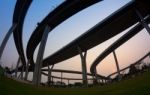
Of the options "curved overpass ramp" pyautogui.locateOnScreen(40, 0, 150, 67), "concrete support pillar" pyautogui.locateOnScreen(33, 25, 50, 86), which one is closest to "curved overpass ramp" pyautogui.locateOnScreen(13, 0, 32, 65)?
"concrete support pillar" pyautogui.locateOnScreen(33, 25, 50, 86)

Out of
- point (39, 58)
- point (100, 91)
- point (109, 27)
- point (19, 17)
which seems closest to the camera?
point (100, 91)

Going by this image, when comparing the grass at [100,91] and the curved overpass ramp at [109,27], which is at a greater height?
the curved overpass ramp at [109,27]

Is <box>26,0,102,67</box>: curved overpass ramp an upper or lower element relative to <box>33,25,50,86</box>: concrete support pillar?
upper

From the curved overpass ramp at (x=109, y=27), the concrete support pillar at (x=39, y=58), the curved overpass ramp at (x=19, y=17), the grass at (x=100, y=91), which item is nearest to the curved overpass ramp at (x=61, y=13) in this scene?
the concrete support pillar at (x=39, y=58)

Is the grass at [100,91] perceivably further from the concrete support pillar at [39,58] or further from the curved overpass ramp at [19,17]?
the concrete support pillar at [39,58]

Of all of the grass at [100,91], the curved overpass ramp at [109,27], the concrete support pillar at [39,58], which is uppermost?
the curved overpass ramp at [109,27]

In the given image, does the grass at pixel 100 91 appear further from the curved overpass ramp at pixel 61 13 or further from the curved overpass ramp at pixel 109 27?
the curved overpass ramp at pixel 109 27

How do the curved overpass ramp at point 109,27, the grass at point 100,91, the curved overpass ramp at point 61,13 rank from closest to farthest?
the grass at point 100,91 → the curved overpass ramp at point 61,13 → the curved overpass ramp at point 109,27

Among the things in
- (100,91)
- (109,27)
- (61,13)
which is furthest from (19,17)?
Result: (100,91)

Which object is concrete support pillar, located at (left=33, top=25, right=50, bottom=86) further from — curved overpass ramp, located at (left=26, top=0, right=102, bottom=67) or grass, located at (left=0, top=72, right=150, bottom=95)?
grass, located at (left=0, top=72, right=150, bottom=95)

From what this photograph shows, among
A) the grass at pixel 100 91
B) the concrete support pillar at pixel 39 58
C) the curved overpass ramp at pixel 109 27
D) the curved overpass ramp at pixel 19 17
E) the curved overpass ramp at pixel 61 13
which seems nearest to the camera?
the grass at pixel 100 91

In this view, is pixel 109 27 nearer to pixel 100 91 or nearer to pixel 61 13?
pixel 61 13

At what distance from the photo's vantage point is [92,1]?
33656 millimetres

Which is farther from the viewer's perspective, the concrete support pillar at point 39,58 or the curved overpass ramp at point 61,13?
the concrete support pillar at point 39,58
